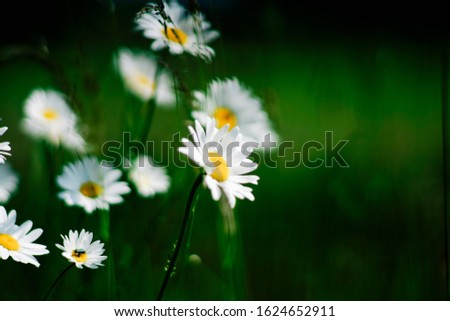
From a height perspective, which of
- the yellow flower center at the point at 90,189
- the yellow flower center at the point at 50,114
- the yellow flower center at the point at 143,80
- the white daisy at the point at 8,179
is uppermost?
the yellow flower center at the point at 143,80

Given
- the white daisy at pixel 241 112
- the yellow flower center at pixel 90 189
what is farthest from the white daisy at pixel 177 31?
the yellow flower center at pixel 90 189

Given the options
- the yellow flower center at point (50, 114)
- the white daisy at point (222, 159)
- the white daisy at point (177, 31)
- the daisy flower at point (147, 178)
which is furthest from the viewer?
the yellow flower center at point (50, 114)

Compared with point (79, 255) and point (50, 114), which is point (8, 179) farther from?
point (79, 255)

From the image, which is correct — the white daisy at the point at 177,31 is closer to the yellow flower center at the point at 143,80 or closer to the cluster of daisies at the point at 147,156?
the cluster of daisies at the point at 147,156

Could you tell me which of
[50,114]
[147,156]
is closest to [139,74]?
[50,114]

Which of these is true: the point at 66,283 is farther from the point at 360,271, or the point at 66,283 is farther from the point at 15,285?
the point at 360,271

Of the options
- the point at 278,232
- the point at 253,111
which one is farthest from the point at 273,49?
the point at 278,232
